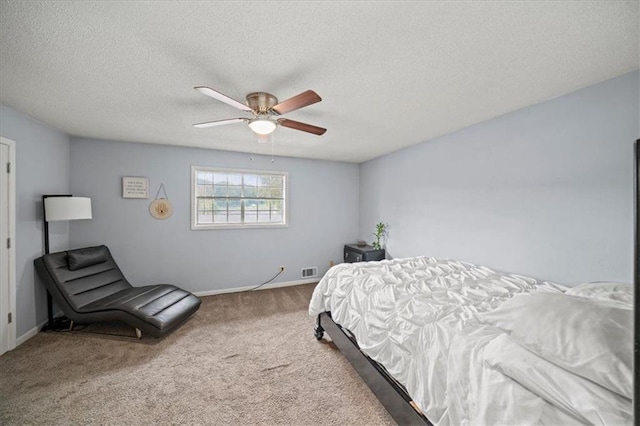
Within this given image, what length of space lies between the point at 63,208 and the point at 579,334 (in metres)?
4.39

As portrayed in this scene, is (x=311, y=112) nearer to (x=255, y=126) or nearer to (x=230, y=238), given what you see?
(x=255, y=126)

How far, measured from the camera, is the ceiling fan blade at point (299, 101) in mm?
1553

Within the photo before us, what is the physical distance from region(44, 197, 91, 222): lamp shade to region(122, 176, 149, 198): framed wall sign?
58cm

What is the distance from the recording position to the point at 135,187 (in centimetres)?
346

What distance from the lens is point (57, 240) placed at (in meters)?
2.99

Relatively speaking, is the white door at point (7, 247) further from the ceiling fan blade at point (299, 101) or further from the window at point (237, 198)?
the ceiling fan blade at point (299, 101)

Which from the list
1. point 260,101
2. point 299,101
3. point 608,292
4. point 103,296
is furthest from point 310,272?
point 608,292

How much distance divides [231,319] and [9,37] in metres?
3.02

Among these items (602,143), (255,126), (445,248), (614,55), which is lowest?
(445,248)

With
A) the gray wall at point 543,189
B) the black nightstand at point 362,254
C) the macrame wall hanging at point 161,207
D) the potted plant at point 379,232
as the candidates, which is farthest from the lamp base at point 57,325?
the gray wall at point 543,189

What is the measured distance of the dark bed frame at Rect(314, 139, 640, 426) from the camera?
605 mm

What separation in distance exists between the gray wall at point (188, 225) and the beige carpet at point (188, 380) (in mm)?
1145

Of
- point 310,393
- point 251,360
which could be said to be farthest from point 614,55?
point 251,360

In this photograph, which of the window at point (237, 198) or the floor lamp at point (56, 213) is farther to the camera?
the window at point (237, 198)
